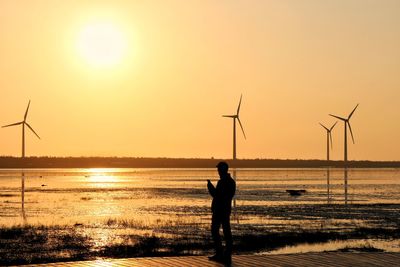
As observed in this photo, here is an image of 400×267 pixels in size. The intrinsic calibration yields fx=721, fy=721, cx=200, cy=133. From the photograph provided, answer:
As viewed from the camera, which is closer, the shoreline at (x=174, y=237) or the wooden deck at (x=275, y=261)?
the wooden deck at (x=275, y=261)

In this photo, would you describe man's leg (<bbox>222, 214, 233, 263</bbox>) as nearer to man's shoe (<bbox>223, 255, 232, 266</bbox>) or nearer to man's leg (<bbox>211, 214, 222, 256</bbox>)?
man's shoe (<bbox>223, 255, 232, 266</bbox>)

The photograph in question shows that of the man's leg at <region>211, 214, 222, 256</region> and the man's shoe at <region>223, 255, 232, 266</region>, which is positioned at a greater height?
the man's leg at <region>211, 214, 222, 256</region>

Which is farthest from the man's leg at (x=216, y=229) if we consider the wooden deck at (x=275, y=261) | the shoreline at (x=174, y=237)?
the shoreline at (x=174, y=237)

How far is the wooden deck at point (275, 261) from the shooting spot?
70.1 ft

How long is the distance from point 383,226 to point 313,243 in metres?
10.2

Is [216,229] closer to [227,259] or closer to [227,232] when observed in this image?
[227,232]

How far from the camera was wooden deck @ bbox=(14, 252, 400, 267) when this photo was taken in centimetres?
2136

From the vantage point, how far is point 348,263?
70.6 ft

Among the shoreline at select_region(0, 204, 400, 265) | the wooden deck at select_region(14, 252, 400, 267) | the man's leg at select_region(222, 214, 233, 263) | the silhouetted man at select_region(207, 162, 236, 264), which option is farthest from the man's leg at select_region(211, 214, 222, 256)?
the shoreline at select_region(0, 204, 400, 265)

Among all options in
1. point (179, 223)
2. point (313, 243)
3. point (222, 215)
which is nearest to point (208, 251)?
point (313, 243)

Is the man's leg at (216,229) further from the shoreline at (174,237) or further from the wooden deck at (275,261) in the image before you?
the shoreline at (174,237)

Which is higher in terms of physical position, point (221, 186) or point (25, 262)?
point (221, 186)

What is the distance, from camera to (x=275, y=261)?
21969 millimetres

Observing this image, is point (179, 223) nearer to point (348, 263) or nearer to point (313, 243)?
point (313, 243)
